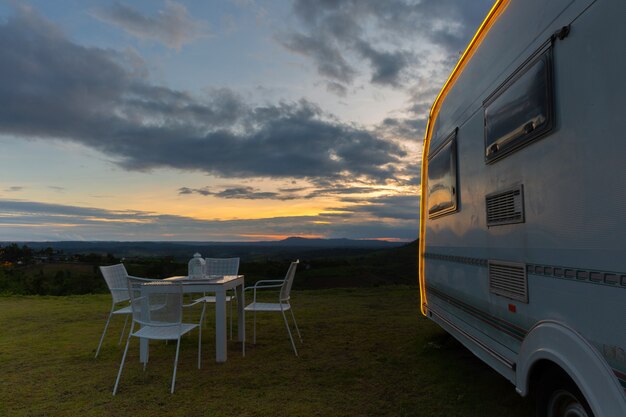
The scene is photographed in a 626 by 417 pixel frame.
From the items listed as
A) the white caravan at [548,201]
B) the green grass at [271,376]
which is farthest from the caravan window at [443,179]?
the green grass at [271,376]

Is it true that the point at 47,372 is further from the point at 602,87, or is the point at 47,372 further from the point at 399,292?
the point at 399,292

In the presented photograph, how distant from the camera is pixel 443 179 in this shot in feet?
13.0

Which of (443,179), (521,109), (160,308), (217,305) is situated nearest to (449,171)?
(443,179)

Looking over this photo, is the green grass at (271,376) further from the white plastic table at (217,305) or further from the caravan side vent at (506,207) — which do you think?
the caravan side vent at (506,207)

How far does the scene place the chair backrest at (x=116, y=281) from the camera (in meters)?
5.06

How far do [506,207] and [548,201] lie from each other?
489 millimetres

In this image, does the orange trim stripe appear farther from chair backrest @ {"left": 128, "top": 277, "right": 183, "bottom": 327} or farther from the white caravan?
chair backrest @ {"left": 128, "top": 277, "right": 183, "bottom": 327}

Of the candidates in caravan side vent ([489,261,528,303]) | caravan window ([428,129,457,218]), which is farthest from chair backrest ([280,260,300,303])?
caravan side vent ([489,261,528,303])

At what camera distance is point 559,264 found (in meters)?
1.88

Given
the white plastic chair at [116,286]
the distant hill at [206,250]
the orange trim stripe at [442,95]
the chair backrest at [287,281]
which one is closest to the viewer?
the orange trim stripe at [442,95]

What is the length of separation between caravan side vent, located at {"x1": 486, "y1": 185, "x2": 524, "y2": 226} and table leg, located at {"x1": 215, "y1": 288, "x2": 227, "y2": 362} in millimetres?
2950

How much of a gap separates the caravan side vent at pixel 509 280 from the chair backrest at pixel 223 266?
4.64 m

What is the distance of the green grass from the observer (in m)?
3.52

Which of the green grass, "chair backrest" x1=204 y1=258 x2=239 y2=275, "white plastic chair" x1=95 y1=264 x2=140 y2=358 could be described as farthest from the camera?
"chair backrest" x1=204 y1=258 x2=239 y2=275
